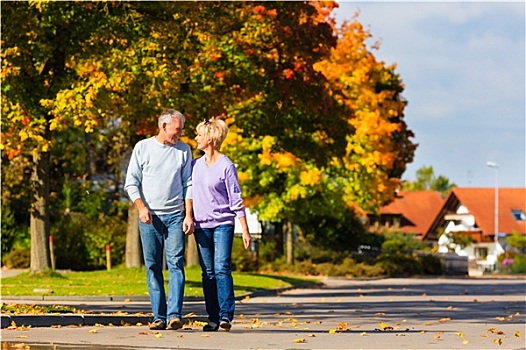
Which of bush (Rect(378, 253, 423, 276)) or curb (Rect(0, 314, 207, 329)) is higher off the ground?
bush (Rect(378, 253, 423, 276))

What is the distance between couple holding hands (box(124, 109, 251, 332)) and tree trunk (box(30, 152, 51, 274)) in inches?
668

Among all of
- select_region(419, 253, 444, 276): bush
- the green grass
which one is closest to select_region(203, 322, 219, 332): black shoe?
the green grass

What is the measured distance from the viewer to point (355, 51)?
160 ft

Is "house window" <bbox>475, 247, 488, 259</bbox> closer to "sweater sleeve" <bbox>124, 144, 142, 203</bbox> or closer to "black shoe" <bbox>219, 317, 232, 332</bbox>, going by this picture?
"black shoe" <bbox>219, 317, 232, 332</bbox>

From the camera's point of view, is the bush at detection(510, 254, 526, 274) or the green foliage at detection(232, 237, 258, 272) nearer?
the green foliage at detection(232, 237, 258, 272)

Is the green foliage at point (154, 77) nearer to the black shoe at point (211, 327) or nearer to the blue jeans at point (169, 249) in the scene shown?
the blue jeans at point (169, 249)

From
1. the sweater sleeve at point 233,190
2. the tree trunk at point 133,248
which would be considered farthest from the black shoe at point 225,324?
the tree trunk at point 133,248

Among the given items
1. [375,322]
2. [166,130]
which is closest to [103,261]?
[375,322]

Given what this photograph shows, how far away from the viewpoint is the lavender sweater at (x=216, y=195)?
12.4 meters

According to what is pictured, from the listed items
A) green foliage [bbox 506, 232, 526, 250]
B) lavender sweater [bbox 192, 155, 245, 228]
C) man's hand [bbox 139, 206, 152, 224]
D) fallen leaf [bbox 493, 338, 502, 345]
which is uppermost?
green foliage [bbox 506, 232, 526, 250]

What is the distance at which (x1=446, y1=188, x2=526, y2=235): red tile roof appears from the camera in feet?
330

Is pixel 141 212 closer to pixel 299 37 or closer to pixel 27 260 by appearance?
pixel 299 37

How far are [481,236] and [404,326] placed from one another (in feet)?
282

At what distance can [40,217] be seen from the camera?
28953mm
